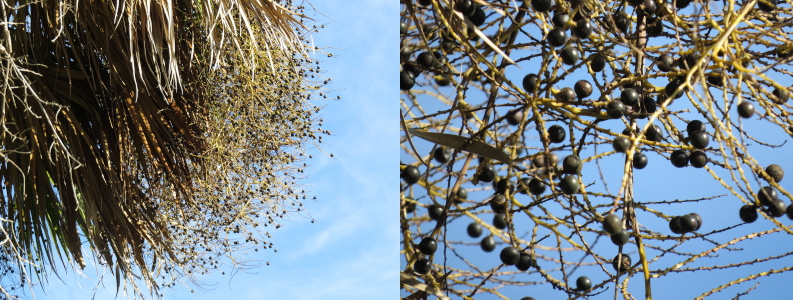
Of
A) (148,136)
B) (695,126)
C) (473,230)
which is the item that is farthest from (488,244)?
(148,136)

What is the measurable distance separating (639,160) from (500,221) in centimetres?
15

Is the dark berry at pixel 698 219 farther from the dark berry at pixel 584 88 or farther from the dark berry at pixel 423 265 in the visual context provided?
the dark berry at pixel 423 265

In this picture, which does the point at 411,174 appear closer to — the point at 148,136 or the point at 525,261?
the point at 525,261

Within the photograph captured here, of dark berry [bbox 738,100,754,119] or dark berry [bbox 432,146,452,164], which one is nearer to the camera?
dark berry [bbox 738,100,754,119]

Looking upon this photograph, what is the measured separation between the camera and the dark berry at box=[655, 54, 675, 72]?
661 mm

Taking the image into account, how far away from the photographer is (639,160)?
27.5 inches

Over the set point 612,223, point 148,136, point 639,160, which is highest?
point 148,136

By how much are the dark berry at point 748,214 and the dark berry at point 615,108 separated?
135mm

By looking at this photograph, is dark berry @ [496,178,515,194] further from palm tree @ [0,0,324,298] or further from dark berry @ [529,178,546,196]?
palm tree @ [0,0,324,298]

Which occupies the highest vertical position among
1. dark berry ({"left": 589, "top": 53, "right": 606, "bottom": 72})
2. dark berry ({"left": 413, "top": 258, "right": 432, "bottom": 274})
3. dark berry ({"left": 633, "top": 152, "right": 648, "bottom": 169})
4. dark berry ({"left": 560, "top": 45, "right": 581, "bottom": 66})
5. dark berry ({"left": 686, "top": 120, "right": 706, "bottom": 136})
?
dark berry ({"left": 589, "top": 53, "right": 606, "bottom": 72})

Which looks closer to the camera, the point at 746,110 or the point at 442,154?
the point at 746,110

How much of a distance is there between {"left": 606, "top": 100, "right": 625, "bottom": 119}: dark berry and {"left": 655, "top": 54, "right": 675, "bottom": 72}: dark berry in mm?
53

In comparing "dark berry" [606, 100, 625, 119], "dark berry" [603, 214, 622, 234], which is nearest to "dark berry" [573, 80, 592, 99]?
"dark berry" [606, 100, 625, 119]

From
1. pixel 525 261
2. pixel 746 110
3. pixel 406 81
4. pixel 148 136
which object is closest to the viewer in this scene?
pixel 746 110
